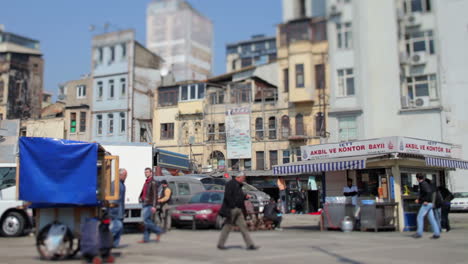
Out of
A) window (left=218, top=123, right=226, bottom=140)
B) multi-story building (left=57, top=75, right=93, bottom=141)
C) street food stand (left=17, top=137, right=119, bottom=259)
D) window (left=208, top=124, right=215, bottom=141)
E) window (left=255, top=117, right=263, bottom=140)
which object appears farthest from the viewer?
multi-story building (left=57, top=75, right=93, bottom=141)

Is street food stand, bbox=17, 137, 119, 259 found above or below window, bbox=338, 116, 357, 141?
below

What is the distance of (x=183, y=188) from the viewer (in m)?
20.2

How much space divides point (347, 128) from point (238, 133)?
969 centimetres

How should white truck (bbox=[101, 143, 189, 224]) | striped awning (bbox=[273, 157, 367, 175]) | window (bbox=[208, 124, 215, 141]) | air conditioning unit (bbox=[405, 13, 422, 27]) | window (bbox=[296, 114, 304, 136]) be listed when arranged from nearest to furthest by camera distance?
striped awning (bbox=[273, 157, 367, 175]) < white truck (bbox=[101, 143, 189, 224]) < air conditioning unit (bbox=[405, 13, 422, 27]) < window (bbox=[296, 114, 304, 136]) < window (bbox=[208, 124, 215, 141])

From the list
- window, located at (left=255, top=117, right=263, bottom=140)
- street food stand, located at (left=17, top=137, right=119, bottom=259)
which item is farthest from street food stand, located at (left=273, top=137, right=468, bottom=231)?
window, located at (left=255, top=117, right=263, bottom=140)

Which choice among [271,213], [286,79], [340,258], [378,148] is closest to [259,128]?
[286,79]

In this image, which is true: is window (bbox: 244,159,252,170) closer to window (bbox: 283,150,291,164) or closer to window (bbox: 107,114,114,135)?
window (bbox: 283,150,291,164)

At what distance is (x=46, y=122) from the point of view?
5178 cm

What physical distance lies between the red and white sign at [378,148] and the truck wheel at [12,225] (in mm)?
10580

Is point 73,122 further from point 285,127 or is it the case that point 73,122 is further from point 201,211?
point 201,211

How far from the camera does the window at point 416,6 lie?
40.6 metres

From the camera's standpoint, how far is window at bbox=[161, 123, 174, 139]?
4766 centimetres

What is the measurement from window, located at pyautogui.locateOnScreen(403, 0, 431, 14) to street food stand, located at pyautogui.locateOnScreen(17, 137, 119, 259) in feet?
121

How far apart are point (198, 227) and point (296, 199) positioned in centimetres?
2161
